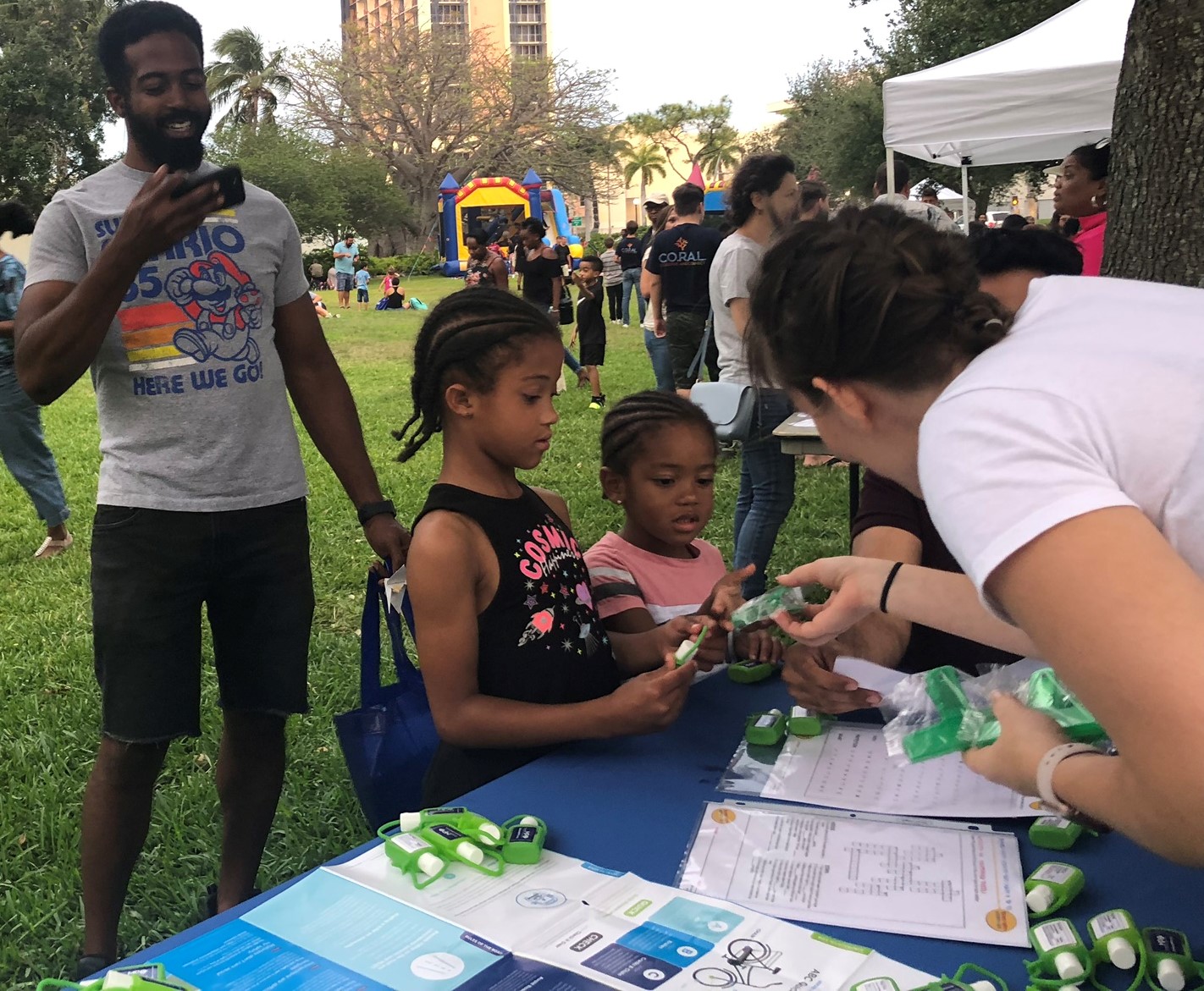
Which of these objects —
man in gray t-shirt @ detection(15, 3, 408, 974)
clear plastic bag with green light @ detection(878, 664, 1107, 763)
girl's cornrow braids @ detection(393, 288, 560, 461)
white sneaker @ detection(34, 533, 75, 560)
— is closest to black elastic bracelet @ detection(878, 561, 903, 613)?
clear plastic bag with green light @ detection(878, 664, 1107, 763)

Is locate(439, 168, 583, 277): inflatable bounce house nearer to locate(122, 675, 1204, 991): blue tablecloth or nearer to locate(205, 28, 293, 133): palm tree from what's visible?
locate(205, 28, 293, 133): palm tree

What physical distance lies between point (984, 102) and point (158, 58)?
5661 mm

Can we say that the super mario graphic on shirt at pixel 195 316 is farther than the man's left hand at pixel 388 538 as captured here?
No

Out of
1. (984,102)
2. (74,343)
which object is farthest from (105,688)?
(984,102)

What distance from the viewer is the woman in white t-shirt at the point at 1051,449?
75cm

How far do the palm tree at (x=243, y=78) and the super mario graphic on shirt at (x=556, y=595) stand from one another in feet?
158

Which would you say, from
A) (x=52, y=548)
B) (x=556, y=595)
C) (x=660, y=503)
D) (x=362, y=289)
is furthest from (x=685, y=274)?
(x=362, y=289)

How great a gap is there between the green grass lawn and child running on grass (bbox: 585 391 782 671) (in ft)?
1.90

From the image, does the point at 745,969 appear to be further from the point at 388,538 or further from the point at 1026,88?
the point at 1026,88

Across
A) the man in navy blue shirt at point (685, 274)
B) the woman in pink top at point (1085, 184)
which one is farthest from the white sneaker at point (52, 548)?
the woman in pink top at point (1085, 184)

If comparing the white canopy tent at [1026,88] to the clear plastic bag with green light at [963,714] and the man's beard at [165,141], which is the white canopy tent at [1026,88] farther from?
the clear plastic bag with green light at [963,714]

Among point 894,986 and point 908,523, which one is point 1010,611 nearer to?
point 894,986

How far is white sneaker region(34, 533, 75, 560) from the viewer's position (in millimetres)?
5316

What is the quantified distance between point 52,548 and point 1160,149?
5019 mm
